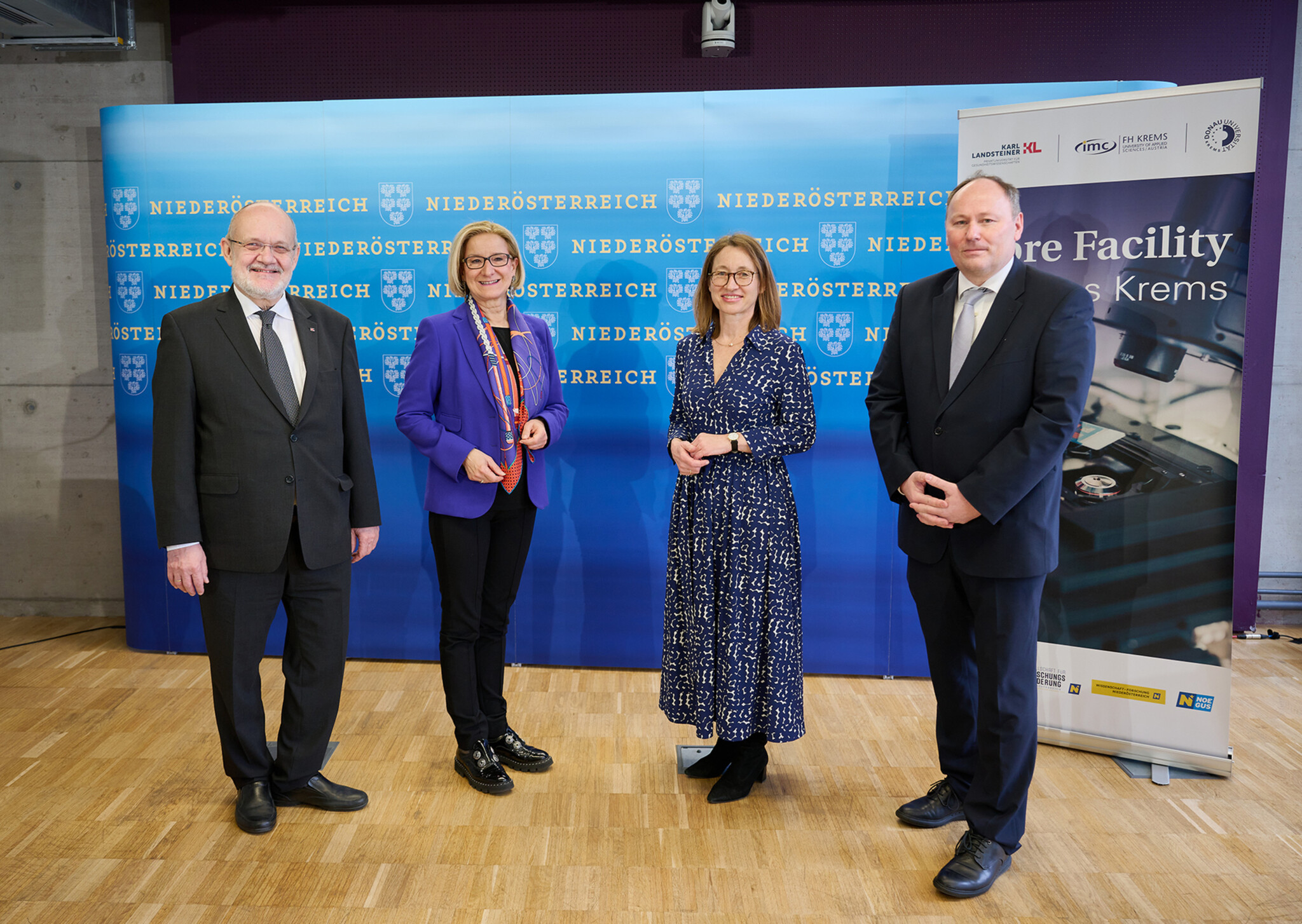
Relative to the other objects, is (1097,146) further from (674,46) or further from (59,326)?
(59,326)

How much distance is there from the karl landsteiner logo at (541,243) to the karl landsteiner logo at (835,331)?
3.96 ft

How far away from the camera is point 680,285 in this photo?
12.4ft

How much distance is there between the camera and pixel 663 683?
9.44 feet

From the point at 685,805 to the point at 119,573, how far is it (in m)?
3.64

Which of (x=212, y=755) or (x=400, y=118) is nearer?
(x=212, y=755)

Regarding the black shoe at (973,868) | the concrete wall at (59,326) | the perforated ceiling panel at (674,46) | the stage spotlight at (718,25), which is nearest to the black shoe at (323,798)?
the black shoe at (973,868)

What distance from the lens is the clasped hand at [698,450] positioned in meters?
2.61

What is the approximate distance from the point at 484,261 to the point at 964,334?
4.83 feet

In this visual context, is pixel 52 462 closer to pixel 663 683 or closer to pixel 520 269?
pixel 520 269

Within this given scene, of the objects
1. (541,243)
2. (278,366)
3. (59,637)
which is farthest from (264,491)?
(59,637)

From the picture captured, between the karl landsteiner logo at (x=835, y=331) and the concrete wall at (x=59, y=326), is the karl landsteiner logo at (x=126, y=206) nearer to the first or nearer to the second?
the concrete wall at (x=59, y=326)

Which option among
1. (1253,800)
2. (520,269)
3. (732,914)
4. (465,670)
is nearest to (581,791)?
(465,670)

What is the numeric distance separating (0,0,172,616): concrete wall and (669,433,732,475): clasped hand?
3.56 m

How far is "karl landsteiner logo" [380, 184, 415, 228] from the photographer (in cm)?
385
